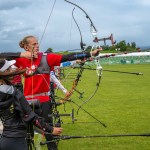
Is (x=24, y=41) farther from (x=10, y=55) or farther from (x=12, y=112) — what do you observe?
(x=12, y=112)

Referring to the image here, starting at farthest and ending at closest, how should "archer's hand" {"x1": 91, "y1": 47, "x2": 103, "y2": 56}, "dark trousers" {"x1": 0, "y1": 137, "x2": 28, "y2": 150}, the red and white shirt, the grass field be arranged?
the grass field → the red and white shirt → "archer's hand" {"x1": 91, "y1": 47, "x2": 103, "y2": 56} → "dark trousers" {"x1": 0, "y1": 137, "x2": 28, "y2": 150}

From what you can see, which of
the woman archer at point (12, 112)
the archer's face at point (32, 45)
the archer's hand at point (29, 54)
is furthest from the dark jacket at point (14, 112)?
the archer's face at point (32, 45)

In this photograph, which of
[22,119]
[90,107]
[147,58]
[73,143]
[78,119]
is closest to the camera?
[22,119]

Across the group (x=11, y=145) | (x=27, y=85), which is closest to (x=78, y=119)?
(x=27, y=85)

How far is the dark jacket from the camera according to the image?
3.86 metres

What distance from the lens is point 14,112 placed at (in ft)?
12.9

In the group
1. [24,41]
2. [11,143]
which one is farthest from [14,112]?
[24,41]

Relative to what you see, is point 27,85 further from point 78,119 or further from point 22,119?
point 78,119

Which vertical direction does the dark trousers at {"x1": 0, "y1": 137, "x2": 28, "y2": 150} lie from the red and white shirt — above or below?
below

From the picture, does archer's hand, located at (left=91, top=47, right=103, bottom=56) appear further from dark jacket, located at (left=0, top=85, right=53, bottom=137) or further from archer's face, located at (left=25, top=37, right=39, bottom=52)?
dark jacket, located at (left=0, top=85, right=53, bottom=137)

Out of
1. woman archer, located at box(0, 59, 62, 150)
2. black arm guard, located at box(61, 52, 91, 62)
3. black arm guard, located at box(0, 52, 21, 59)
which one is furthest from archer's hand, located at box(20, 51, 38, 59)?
woman archer, located at box(0, 59, 62, 150)

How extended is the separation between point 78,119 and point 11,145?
6.56m

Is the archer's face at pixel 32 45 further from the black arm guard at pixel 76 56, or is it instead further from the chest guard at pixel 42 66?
the black arm guard at pixel 76 56

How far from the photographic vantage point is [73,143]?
7629 mm
